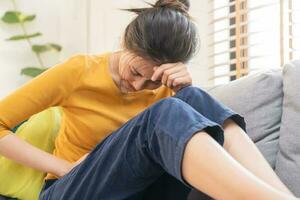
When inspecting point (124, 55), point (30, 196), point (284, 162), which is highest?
point (124, 55)

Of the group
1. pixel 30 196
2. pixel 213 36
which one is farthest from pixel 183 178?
pixel 213 36

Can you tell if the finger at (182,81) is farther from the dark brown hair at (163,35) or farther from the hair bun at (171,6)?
the hair bun at (171,6)

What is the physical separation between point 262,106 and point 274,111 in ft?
0.11

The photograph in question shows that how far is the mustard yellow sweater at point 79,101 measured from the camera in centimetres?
103

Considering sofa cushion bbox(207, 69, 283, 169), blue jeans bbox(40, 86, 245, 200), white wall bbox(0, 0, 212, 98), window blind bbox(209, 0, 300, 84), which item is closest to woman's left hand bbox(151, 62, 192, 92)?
blue jeans bbox(40, 86, 245, 200)

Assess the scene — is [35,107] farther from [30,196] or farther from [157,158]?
[157,158]

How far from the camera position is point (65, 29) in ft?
7.86

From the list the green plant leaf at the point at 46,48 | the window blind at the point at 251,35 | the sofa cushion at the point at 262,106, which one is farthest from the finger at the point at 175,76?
the green plant leaf at the point at 46,48

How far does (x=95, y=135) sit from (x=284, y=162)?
0.47m

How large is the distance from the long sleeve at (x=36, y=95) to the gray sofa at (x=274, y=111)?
1.44 ft

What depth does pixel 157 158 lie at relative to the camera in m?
0.69

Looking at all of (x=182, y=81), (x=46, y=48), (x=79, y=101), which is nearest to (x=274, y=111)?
(x=182, y=81)

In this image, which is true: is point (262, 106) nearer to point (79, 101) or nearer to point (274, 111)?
point (274, 111)

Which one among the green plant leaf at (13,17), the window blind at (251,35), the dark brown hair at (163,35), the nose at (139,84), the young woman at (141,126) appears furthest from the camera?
the green plant leaf at (13,17)
